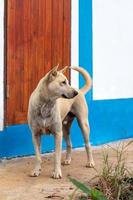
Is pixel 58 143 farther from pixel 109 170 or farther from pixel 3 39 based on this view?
pixel 3 39

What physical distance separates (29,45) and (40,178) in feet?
7.42

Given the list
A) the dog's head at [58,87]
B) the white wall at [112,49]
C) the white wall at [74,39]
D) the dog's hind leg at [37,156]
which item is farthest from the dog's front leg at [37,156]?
the white wall at [112,49]

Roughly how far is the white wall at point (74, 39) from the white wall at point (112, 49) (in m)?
0.54

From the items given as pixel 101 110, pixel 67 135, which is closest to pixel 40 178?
pixel 67 135

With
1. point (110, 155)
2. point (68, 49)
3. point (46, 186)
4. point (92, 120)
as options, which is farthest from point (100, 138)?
point (46, 186)

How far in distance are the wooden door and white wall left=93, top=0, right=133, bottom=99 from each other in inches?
40.7

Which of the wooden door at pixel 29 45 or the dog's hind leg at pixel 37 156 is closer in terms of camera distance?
the dog's hind leg at pixel 37 156

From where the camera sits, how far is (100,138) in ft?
31.8

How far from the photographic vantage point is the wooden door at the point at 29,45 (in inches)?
303

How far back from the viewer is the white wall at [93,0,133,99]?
9516mm

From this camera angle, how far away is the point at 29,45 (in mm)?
7988

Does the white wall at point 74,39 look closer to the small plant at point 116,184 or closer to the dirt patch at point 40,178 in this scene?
the dirt patch at point 40,178

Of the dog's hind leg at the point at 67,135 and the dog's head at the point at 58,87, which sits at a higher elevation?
the dog's head at the point at 58,87

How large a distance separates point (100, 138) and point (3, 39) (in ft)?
9.88
